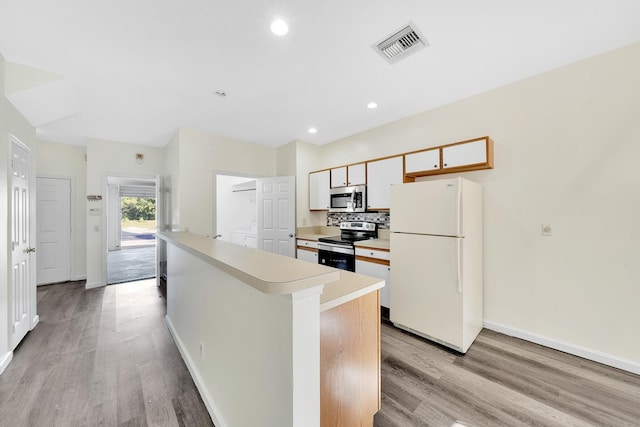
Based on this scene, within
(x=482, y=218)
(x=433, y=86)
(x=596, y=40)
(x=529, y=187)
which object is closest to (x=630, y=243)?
(x=529, y=187)

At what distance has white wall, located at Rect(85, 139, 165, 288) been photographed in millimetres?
4215

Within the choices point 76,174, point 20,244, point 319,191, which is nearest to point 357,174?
point 319,191

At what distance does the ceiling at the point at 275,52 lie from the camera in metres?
1.61

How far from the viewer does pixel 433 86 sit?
2.57 metres

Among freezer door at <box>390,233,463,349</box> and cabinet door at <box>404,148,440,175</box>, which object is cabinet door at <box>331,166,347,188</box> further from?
freezer door at <box>390,233,463,349</box>

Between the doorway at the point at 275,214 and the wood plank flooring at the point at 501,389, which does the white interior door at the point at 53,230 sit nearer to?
the doorway at the point at 275,214

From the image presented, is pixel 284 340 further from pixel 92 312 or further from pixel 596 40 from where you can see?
pixel 92 312

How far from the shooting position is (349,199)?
383 centimetres

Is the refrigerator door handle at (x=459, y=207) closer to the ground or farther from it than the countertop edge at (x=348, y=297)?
farther from it

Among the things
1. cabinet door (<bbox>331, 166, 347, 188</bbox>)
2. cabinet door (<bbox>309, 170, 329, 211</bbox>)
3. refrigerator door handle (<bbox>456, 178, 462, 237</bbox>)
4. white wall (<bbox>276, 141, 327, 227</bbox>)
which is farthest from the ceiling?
cabinet door (<bbox>309, 170, 329, 211</bbox>)

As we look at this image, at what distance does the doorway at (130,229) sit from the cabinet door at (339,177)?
3.59 meters

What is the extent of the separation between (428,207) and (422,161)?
31.6 inches

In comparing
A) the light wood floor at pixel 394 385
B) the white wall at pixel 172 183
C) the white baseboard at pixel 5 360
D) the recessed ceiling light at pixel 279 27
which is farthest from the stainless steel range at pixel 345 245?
the white baseboard at pixel 5 360

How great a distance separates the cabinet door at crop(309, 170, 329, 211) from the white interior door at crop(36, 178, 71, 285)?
4.56 m
